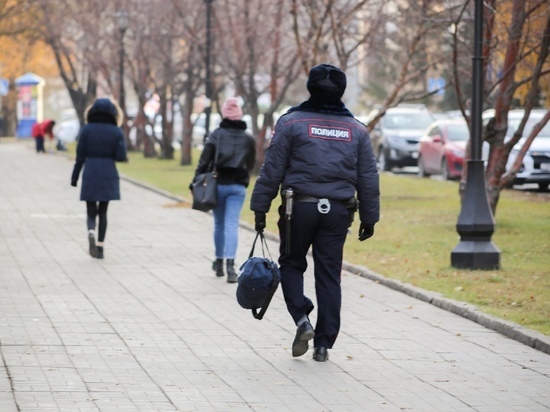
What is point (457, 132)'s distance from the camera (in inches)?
1165

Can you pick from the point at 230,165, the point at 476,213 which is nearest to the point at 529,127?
the point at 476,213

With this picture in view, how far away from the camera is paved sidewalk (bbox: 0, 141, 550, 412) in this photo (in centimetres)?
682

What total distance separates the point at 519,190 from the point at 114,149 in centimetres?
1359

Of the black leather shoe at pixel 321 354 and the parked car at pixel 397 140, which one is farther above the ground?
the parked car at pixel 397 140

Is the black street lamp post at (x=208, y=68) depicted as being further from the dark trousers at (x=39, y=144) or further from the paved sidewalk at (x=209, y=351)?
the dark trousers at (x=39, y=144)

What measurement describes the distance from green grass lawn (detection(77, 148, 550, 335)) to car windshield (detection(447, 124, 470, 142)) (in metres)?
3.67

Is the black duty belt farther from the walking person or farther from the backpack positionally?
the walking person

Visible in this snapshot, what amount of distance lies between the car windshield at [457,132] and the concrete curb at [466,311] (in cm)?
1648

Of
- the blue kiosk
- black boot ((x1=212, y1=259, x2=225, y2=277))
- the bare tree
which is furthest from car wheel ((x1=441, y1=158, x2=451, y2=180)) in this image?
the blue kiosk

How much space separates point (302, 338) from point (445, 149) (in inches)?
839

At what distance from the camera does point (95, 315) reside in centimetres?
969

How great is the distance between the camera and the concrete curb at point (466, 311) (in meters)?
8.70

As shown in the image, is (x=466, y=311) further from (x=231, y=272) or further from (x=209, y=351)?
(x=231, y=272)

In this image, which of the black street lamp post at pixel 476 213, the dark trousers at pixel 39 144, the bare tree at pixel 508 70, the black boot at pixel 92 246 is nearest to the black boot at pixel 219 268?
the black boot at pixel 92 246
